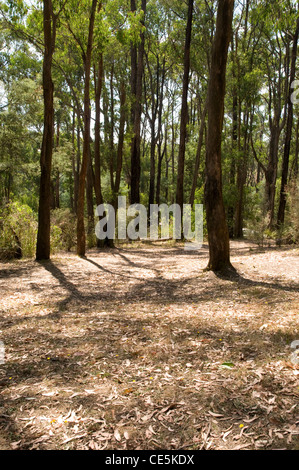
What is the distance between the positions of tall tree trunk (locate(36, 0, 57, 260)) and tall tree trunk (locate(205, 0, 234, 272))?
448cm

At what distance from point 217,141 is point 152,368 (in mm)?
5095

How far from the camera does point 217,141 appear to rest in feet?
22.7

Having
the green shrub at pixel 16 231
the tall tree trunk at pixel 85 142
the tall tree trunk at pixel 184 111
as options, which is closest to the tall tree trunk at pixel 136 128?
the tall tree trunk at pixel 184 111

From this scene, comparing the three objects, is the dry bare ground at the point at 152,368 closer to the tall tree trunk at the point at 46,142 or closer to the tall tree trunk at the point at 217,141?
the tall tree trunk at the point at 217,141

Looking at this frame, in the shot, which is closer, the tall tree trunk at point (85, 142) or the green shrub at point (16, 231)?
the tall tree trunk at point (85, 142)

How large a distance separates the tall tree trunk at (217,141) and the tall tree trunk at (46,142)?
14.7 feet

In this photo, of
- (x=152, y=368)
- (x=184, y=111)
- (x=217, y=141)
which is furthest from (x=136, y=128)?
(x=152, y=368)

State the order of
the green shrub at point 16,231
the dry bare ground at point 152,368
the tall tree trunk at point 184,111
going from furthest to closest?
the tall tree trunk at point 184,111 < the green shrub at point 16,231 < the dry bare ground at point 152,368

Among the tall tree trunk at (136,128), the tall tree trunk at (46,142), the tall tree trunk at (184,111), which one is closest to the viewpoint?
the tall tree trunk at (46,142)

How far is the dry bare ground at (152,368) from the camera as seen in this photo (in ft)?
7.47

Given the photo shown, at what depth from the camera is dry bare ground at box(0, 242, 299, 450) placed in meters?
2.28

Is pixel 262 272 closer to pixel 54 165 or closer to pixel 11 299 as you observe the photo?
pixel 11 299

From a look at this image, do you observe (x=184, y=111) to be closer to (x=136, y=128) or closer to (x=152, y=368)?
(x=136, y=128)
